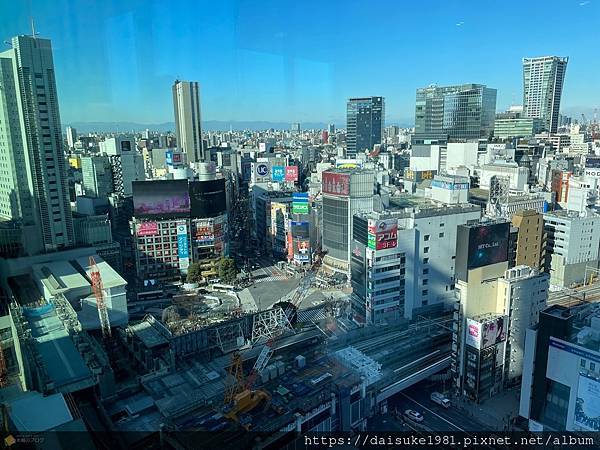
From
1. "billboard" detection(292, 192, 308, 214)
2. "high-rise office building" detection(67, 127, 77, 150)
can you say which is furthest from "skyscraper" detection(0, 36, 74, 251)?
"billboard" detection(292, 192, 308, 214)

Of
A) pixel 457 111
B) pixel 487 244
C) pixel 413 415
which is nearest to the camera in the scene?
pixel 413 415

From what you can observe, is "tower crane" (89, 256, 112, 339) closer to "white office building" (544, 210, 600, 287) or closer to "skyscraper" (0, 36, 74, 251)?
"skyscraper" (0, 36, 74, 251)

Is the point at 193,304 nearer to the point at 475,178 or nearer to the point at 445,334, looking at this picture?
the point at 445,334

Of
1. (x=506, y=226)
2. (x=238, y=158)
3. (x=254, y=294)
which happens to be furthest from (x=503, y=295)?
(x=238, y=158)

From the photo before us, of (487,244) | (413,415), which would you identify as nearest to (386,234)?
(487,244)

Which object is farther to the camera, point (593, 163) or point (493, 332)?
point (593, 163)

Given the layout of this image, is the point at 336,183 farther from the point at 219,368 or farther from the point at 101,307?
the point at 219,368
